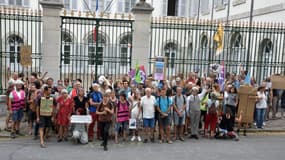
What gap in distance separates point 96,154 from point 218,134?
13.4 feet

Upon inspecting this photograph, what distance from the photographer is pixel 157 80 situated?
34.3 feet

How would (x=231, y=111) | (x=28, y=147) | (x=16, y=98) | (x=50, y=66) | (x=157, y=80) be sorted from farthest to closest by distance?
(x=50, y=66) → (x=157, y=80) → (x=231, y=111) → (x=16, y=98) → (x=28, y=147)

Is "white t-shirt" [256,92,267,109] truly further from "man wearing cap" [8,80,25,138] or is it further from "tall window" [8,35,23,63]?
"tall window" [8,35,23,63]

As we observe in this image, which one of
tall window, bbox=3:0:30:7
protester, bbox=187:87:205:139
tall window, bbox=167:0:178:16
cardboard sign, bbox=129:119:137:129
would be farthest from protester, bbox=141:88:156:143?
tall window, bbox=167:0:178:16

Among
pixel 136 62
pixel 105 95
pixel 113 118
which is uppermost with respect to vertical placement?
pixel 136 62

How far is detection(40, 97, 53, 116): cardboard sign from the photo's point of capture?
8.12 m

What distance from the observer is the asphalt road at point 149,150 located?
722cm

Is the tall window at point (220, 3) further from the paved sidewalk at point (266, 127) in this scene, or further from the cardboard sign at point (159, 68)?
the cardboard sign at point (159, 68)

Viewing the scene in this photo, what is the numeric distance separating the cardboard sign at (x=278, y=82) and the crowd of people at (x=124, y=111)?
103 inches

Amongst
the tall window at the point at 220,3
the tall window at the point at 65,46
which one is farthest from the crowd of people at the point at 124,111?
the tall window at the point at 220,3

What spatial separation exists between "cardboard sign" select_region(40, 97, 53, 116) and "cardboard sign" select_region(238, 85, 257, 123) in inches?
235

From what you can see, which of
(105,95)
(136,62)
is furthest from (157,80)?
(105,95)

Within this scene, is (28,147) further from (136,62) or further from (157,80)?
(136,62)

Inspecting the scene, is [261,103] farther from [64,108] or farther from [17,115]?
[17,115]
